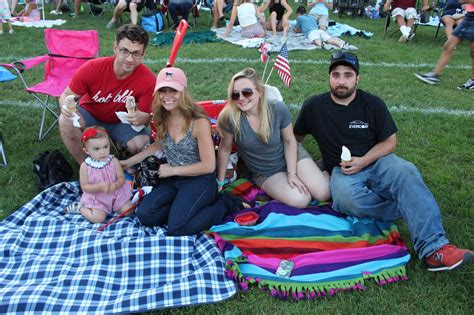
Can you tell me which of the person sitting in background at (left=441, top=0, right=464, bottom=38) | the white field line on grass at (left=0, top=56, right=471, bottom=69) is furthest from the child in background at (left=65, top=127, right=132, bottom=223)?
the person sitting in background at (left=441, top=0, right=464, bottom=38)

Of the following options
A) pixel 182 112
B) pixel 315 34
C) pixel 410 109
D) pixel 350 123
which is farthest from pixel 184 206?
pixel 315 34

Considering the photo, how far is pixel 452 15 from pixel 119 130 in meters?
8.82

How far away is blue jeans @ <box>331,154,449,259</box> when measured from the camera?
9.56 feet

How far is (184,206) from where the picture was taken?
11.2 ft

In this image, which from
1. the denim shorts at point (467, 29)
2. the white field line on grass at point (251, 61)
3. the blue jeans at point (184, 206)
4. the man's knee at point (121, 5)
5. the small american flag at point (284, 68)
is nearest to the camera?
the blue jeans at point (184, 206)

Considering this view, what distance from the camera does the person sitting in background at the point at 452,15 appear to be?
380 inches

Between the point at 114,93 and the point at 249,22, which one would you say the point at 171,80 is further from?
the point at 249,22

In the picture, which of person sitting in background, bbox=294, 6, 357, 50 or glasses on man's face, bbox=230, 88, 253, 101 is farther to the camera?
person sitting in background, bbox=294, 6, 357, 50

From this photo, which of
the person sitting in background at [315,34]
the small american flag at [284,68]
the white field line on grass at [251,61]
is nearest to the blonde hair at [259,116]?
the small american flag at [284,68]

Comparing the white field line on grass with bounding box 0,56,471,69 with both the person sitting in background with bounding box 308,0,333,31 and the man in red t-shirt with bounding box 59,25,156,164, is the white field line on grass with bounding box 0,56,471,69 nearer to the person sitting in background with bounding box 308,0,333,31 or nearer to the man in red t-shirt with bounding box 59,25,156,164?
the person sitting in background with bounding box 308,0,333,31

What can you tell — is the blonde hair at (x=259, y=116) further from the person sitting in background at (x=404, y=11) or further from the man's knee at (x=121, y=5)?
the man's knee at (x=121, y=5)

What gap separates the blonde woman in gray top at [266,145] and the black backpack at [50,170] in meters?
1.60

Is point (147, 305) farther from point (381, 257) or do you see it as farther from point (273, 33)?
point (273, 33)

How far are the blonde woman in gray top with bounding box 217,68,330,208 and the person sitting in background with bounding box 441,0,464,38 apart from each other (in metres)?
7.76
